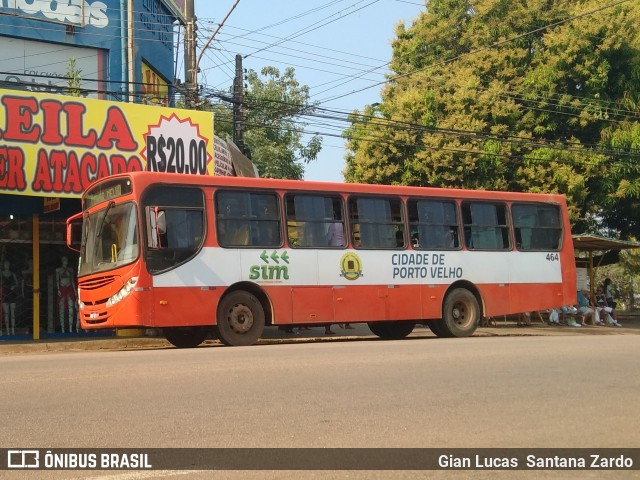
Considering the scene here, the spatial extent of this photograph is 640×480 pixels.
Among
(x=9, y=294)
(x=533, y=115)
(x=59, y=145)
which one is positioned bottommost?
A: (x=9, y=294)

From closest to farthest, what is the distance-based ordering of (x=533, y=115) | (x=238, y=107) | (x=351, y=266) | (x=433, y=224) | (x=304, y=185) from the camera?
(x=304, y=185)
(x=351, y=266)
(x=433, y=224)
(x=238, y=107)
(x=533, y=115)

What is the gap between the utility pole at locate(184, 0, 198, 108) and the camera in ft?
73.9

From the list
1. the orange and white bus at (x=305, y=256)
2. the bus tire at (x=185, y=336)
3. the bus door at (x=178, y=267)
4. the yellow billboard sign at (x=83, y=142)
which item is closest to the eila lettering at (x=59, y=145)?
the yellow billboard sign at (x=83, y=142)

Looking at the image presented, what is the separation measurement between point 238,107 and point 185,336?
10225 millimetres

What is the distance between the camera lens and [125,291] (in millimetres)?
14453

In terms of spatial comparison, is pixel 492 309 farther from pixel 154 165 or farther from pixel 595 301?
pixel 595 301

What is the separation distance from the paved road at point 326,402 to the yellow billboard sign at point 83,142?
23.8 feet

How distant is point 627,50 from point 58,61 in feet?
67.4

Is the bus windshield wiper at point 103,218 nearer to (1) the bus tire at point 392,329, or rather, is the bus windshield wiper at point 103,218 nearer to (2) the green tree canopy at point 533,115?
(1) the bus tire at point 392,329

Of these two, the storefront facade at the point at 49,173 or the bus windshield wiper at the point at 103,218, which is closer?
the bus windshield wiper at the point at 103,218

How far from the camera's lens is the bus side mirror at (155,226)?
572 inches

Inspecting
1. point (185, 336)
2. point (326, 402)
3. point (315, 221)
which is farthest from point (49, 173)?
point (326, 402)

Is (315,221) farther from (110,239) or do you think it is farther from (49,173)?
(49,173)

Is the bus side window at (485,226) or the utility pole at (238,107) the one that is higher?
the utility pole at (238,107)
